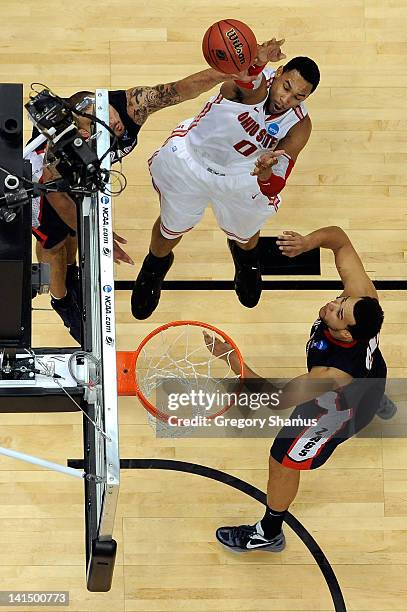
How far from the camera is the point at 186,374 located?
595cm

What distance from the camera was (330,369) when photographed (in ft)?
17.9

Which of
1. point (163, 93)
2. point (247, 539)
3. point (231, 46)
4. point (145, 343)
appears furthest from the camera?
point (145, 343)

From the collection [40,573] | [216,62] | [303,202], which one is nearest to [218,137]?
[216,62]

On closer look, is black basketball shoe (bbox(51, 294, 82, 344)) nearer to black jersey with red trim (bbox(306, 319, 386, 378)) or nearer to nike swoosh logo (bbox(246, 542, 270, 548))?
black jersey with red trim (bbox(306, 319, 386, 378))

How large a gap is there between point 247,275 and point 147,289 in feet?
2.09

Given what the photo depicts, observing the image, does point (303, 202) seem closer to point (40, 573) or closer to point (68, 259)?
point (68, 259)

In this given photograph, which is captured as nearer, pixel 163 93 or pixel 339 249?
pixel 163 93

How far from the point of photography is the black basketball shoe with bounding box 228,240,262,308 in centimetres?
611

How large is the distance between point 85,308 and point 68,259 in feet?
4.74

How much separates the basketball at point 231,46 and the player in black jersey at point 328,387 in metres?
1.12

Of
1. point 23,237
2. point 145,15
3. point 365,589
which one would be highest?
point 145,15

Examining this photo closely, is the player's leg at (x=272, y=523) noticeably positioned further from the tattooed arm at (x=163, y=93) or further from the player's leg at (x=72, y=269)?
the tattooed arm at (x=163, y=93)

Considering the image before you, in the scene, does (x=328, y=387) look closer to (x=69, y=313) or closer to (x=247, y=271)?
(x=247, y=271)

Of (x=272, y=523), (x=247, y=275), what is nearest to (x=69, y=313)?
(x=247, y=275)
